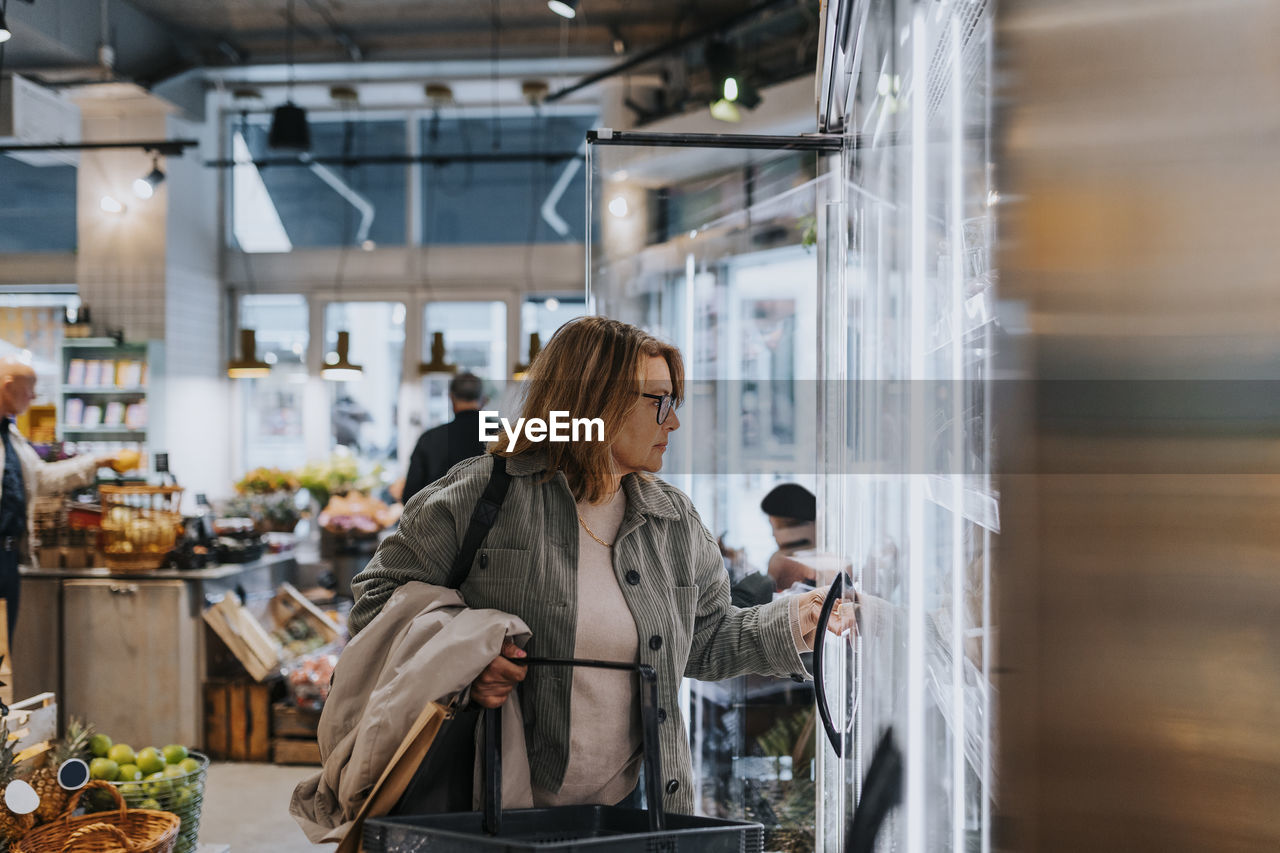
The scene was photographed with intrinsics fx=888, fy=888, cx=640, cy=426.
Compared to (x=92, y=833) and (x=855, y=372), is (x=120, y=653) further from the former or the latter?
(x=855, y=372)

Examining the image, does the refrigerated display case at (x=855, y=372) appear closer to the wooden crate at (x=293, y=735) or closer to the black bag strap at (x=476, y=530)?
the black bag strap at (x=476, y=530)

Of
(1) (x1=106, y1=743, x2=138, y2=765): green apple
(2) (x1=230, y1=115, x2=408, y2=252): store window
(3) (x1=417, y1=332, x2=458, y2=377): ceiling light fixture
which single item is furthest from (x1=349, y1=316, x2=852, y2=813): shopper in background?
(2) (x1=230, y1=115, x2=408, y2=252): store window

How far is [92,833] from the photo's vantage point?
6.89 feet

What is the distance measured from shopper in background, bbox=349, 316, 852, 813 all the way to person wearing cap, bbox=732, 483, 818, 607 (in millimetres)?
364

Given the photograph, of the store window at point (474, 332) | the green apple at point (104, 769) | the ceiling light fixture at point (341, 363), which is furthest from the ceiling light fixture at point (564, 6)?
the green apple at point (104, 769)

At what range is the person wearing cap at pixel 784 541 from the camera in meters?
1.88

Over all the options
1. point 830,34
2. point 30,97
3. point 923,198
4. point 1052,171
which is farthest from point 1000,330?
point 30,97

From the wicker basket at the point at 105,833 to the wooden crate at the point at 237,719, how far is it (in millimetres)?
1714

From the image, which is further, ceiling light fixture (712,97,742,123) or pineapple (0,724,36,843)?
ceiling light fixture (712,97,742,123)

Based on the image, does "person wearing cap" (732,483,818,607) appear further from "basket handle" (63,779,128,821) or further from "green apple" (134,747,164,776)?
"green apple" (134,747,164,776)

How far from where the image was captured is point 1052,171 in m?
0.40

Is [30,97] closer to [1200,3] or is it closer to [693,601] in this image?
[693,601]

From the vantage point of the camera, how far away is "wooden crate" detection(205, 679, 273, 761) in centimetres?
395

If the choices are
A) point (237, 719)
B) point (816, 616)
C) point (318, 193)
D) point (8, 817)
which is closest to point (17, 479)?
A: point (237, 719)
